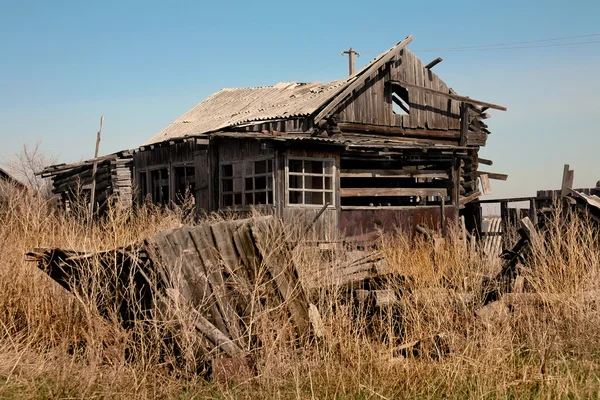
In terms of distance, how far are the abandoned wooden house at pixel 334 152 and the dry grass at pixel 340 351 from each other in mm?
6531

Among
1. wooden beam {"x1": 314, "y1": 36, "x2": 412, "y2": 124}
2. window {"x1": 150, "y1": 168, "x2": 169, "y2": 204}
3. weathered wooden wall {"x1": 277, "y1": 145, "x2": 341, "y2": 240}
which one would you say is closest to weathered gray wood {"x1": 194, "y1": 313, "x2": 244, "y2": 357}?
weathered wooden wall {"x1": 277, "y1": 145, "x2": 341, "y2": 240}

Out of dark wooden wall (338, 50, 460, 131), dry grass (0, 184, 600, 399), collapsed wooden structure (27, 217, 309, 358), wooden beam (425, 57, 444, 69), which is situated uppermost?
wooden beam (425, 57, 444, 69)

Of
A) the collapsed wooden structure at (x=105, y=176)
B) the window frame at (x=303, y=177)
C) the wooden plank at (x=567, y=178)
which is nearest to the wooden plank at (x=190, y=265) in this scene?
the wooden plank at (x=567, y=178)

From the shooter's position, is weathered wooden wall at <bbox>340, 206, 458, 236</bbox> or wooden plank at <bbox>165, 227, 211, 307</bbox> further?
weathered wooden wall at <bbox>340, 206, 458, 236</bbox>

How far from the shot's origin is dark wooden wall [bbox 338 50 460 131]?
65.8 feet

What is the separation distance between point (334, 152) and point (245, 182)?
2.49 meters

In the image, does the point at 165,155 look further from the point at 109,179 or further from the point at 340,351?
the point at 340,351

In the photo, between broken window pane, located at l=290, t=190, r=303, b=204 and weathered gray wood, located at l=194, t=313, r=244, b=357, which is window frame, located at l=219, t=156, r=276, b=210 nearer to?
broken window pane, located at l=290, t=190, r=303, b=204

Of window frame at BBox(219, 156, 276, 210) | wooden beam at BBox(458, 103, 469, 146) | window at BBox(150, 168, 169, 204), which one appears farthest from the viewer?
wooden beam at BBox(458, 103, 469, 146)

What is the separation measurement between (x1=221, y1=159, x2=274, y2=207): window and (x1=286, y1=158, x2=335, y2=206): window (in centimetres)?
56

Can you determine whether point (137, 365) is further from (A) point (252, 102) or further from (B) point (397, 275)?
(A) point (252, 102)

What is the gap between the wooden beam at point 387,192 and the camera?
16.5 m

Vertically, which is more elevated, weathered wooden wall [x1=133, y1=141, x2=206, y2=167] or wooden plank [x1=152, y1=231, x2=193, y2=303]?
weathered wooden wall [x1=133, y1=141, x2=206, y2=167]

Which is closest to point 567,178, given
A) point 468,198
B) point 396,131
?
point 468,198
